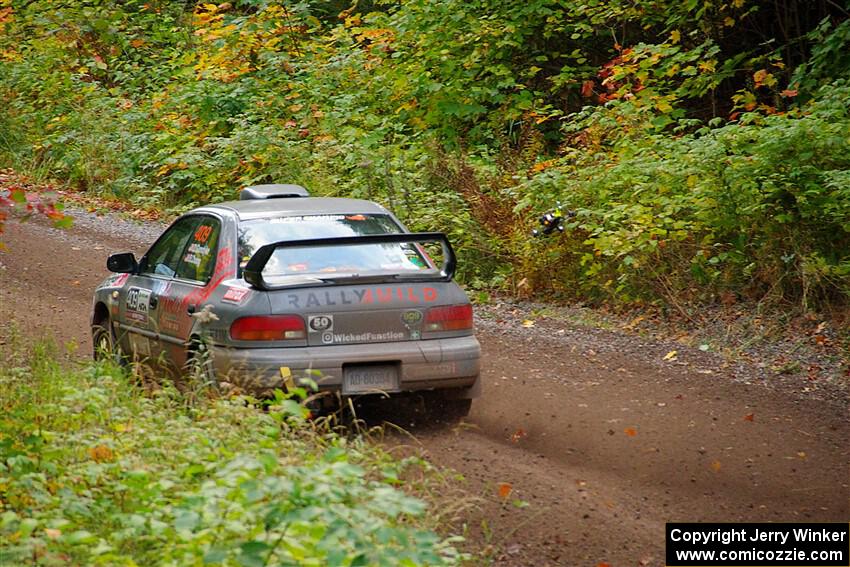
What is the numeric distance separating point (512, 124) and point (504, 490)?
1190 cm

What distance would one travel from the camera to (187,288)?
8.34 meters

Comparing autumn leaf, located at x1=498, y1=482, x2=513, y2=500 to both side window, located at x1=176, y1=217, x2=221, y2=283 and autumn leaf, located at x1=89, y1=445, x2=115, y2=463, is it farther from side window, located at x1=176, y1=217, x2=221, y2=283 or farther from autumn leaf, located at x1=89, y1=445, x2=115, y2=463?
side window, located at x1=176, y1=217, x2=221, y2=283

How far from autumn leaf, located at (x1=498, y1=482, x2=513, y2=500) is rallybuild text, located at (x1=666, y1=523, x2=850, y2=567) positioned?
1.00 meters

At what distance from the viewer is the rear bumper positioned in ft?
24.1

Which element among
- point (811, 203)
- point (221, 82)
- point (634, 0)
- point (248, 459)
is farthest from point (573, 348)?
point (221, 82)

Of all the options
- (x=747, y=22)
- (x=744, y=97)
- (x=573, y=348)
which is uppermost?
(x=747, y=22)

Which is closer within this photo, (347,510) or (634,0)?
(347,510)

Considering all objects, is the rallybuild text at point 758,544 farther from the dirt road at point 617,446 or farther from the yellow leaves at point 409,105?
the yellow leaves at point 409,105

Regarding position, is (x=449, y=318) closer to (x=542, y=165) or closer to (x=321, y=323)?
(x=321, y=323)

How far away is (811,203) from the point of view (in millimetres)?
11234

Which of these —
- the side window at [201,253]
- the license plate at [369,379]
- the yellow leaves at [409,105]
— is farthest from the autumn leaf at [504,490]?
the yellow leaves at [409,105]

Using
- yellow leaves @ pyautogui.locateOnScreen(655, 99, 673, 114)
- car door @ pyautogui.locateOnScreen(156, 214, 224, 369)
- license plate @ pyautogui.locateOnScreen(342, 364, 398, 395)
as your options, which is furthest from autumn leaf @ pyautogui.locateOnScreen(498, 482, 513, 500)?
yellow leaves @ pyautogui.locateOnScreen(655, 99, 673, 114)

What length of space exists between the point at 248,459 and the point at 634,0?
14.2m

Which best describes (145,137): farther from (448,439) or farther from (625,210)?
(448,439)
